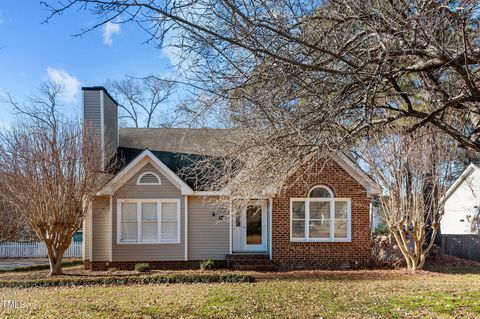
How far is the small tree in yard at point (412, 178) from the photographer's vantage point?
12883 millimetres

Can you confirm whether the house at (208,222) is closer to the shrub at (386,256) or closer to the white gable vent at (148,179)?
the white gable vent at (148,179)

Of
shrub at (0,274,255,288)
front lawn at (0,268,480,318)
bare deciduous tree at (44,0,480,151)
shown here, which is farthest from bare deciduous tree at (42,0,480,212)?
shrub at (0,274,255,288)

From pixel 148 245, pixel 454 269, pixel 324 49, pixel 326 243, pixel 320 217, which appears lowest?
pixel 454 269

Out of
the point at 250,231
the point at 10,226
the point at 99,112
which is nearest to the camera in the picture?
the point at 250,231

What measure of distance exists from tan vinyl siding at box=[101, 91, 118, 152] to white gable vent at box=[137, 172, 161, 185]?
1810 millimetres

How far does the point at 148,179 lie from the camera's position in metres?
14.2

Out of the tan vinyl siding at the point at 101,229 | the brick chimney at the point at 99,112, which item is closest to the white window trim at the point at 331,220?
the tan vinyl siding at the point at 101,229

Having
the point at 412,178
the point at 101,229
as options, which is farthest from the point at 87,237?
the point at 412,178

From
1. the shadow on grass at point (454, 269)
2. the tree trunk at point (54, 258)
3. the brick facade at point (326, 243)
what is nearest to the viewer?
the tree trunk at point (54, 258)

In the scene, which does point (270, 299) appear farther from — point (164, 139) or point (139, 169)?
point (164, 139)

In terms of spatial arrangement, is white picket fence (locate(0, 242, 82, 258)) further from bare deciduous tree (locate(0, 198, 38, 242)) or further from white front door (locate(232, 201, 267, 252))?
white front door (locate(232, 201, 267, 252))

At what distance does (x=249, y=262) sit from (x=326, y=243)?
112 inches

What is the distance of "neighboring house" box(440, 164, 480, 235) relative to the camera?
66.2 ft

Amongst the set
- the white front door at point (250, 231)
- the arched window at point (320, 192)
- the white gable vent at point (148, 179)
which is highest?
the white gable vent at point (148, 179)
